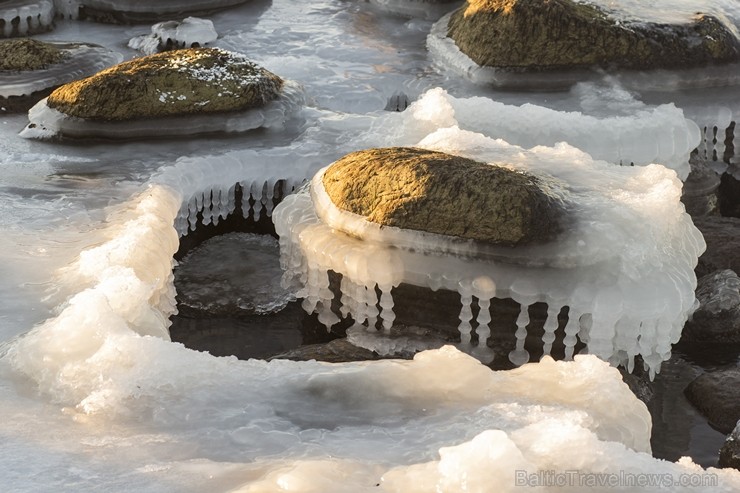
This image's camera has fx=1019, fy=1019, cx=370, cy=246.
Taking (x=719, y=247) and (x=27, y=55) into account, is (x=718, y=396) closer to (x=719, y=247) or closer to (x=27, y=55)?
(x=719, y=247)

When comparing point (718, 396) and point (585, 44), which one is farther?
point (585, 44)

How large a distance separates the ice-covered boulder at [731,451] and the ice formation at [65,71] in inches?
265

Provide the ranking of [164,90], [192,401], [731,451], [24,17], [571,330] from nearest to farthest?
[192,401] < [731,451] < [571,330] < [164,90] < [24,17]

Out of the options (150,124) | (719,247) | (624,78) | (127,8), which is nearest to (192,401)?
(150,124)

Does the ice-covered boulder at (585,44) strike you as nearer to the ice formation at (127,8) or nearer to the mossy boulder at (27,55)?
the mossy boulder at (27,55)

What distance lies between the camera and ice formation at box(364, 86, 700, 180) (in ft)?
26.3

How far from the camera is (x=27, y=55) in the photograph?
380 inches

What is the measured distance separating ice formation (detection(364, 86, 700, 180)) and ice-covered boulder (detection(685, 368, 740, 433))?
90.7 inches

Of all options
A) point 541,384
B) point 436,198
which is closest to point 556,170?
point 436,198

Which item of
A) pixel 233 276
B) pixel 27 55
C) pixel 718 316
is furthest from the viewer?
pixel 27 55

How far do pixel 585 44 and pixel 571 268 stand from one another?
4.29m

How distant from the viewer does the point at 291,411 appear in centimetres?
464

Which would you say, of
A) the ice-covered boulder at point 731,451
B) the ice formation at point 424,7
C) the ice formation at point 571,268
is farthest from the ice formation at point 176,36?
the ice-covered boulder at point 731,451

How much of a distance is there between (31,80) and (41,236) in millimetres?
3463
